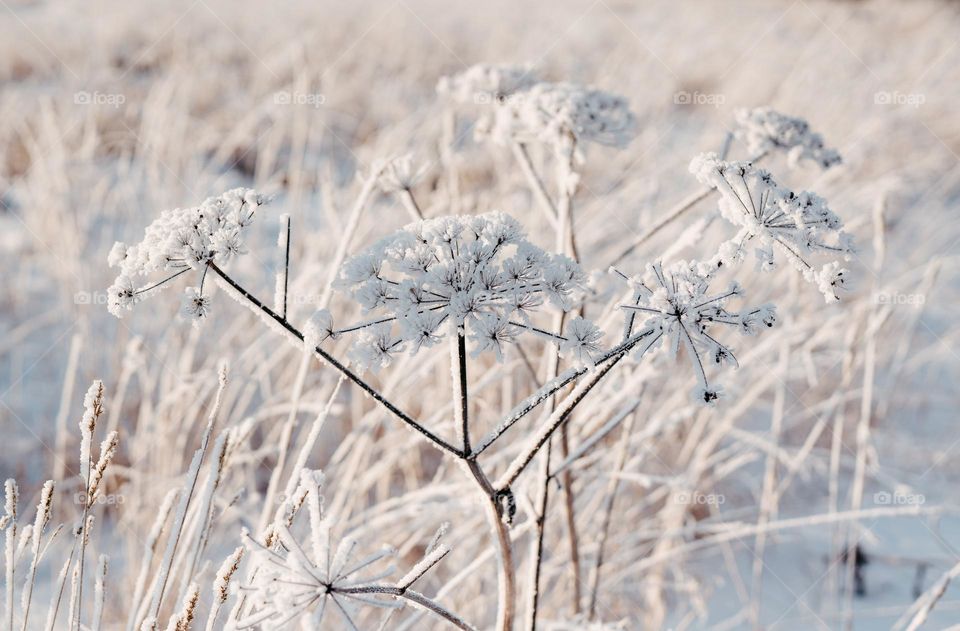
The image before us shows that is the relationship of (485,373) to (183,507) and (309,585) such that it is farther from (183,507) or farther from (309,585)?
(309,585)

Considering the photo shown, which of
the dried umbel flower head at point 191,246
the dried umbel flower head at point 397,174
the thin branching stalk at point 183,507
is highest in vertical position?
the dried umbel flower head at point 397,174

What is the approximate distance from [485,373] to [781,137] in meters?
1.27

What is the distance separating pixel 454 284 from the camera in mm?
606

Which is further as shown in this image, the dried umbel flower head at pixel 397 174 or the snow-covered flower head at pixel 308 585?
the dried umbel flower head at pixel 397 174

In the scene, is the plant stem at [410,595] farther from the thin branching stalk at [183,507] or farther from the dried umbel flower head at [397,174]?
the dried umbel flower head at [397,174]

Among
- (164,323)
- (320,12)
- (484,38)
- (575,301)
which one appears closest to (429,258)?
(575,301)

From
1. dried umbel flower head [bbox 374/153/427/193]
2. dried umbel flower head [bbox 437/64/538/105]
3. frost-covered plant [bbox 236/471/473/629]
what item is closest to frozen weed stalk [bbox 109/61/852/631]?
frost-covered plant [bbox 236/471/473/629]

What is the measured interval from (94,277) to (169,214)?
7.44 ft

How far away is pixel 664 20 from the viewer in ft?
32.1

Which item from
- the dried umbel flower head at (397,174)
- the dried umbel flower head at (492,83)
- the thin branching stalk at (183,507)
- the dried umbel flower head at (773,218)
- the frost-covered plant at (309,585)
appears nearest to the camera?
the frost-covered plant at (309,585)

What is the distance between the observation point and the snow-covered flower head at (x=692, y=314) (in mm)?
578

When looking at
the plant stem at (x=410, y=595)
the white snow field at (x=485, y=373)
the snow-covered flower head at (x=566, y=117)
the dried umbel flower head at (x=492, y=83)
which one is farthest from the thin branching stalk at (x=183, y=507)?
the dried umbel flower head at (x=492, y=83)

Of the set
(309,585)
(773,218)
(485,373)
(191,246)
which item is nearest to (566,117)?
(773,218)

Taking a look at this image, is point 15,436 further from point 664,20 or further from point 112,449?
point 664,20
